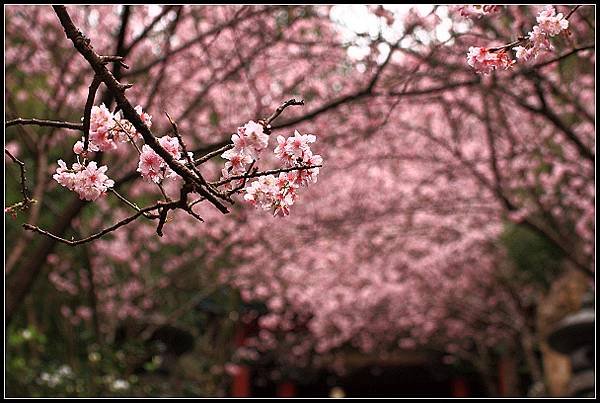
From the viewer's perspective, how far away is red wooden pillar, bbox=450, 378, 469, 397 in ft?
45.3

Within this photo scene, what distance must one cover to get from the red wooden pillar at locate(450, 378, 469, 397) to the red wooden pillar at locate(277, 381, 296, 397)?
3.14m

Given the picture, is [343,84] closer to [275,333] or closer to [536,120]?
[536,120]

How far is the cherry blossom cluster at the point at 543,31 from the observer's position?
2.28 meters

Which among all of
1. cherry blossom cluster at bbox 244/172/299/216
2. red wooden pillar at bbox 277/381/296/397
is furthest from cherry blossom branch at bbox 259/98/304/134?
red wooden pillar at bbox 277/381/296/397

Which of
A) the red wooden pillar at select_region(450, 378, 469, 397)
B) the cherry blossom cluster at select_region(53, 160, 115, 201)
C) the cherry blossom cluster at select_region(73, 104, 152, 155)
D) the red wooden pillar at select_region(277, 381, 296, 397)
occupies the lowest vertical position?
the cherry blossom cluster at select_region(53, 160, 115, 201)

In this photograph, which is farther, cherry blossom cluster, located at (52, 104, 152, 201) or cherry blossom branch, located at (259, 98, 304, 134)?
cherry blossom cluster, located at (52, 104, 152, 201)

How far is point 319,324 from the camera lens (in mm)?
12625

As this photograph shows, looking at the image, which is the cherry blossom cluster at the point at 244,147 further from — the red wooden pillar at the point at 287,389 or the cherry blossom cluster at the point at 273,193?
the red wooden pillar at the point at 287,389

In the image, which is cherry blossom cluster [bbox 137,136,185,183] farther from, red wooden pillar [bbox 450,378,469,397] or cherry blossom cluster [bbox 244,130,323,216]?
red wooden pillar [bbox 450,378,469,397]

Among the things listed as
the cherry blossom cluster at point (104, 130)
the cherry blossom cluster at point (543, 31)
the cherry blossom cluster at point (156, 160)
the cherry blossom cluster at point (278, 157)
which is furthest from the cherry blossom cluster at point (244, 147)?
the cherry blossom cluster at point (543, 31)

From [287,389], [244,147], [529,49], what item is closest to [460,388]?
[287,389]

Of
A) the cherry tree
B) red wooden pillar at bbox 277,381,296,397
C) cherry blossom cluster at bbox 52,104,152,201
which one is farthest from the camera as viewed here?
red wooden pillar at bbox 277,381,296,397

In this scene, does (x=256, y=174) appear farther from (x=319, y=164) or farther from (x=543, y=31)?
(x=543, y=31)

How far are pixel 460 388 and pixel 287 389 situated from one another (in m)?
3.37
